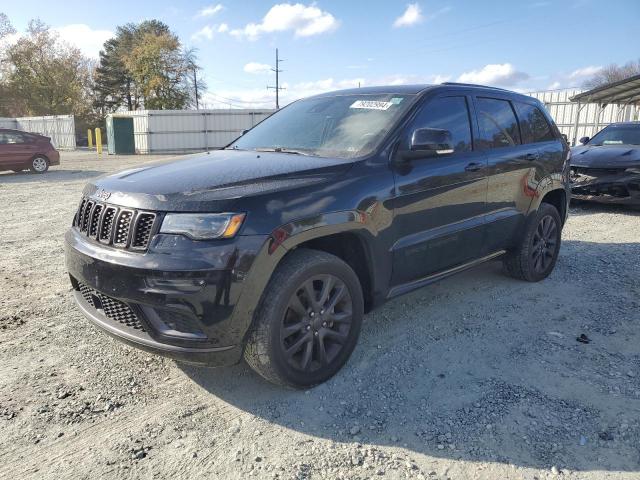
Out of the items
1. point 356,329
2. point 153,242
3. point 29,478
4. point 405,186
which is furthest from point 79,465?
point 405,186

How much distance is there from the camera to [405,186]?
3365 mm

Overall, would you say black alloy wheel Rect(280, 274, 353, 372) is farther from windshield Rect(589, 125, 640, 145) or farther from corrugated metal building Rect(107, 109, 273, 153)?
corrugated metal building Rect(107, 109, 273, 153)

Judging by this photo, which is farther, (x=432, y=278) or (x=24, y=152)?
(x=24, y=152)

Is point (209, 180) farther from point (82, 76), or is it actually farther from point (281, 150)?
point (82, 76)

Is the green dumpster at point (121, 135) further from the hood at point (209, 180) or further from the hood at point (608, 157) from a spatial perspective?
the hood at point (209, 180)

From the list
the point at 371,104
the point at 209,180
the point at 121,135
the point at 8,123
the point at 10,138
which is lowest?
the point at 209,180

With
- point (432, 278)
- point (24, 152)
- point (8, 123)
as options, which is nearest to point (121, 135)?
point (24, 152)

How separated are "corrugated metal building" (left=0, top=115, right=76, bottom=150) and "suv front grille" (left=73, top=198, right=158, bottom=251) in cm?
3587

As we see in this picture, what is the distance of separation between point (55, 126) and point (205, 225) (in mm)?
39424

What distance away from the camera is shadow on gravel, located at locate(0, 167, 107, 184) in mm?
14281

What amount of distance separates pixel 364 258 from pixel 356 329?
459 mm

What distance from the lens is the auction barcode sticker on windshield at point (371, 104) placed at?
366 cm

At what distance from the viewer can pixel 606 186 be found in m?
8.27

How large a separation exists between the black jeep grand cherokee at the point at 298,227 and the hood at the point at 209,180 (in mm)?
11
